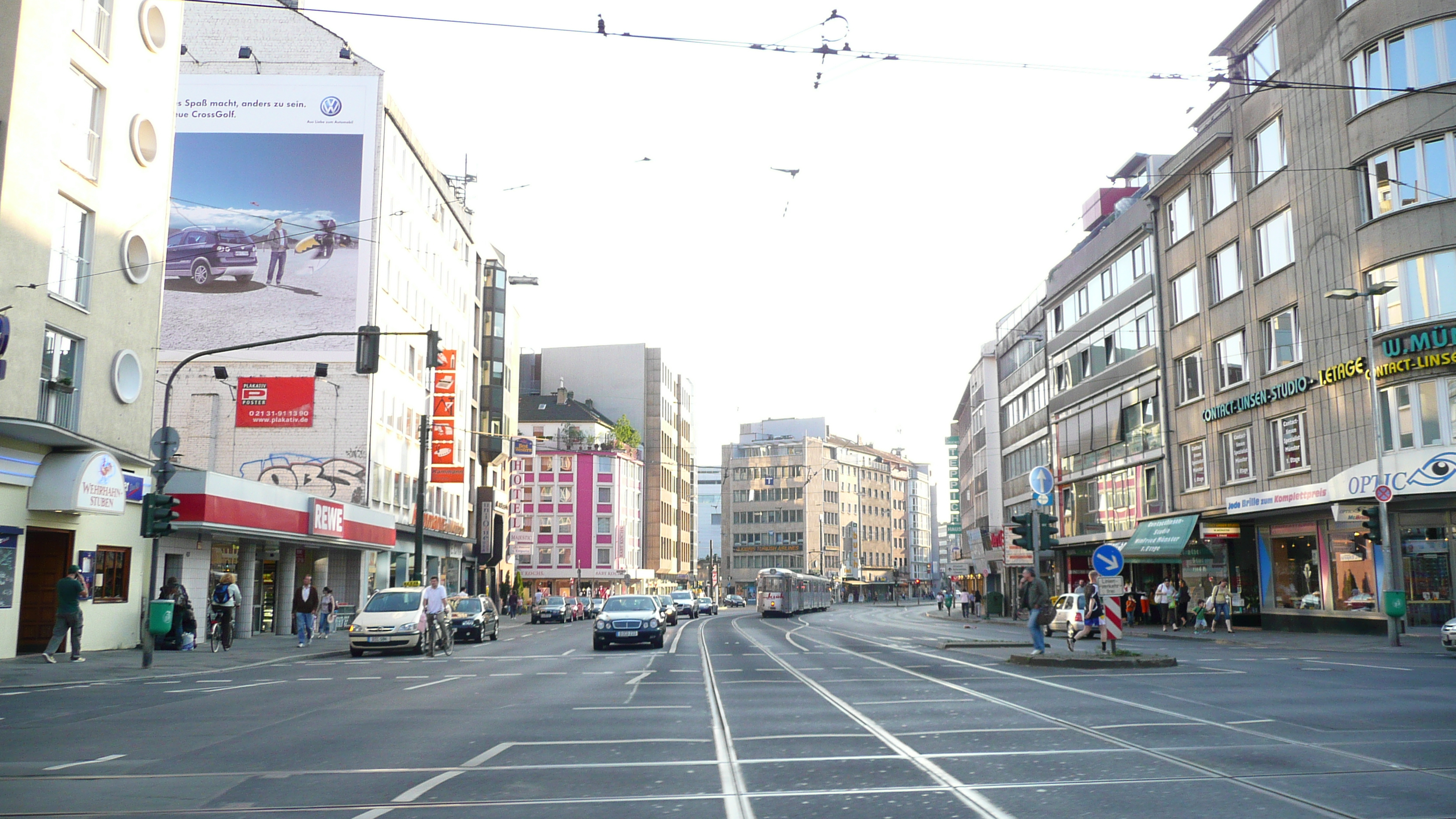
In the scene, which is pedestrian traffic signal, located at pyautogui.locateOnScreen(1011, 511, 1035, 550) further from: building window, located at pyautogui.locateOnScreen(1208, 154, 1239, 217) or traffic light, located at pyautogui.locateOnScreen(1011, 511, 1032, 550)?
building window, located at pyautogui.locateOnScreen(1208, 154, 1239, 217)

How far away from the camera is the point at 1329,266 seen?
107 feet

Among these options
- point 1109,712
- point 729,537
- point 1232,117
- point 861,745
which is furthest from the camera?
point 729,537

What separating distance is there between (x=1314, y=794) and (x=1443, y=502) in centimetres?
2614

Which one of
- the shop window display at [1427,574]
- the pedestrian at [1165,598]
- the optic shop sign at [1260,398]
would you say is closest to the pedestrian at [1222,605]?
the pedestrian at [1165,598]

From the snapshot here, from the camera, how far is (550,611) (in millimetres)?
63469

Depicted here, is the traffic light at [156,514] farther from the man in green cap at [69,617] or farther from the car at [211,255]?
the car at [211,255]

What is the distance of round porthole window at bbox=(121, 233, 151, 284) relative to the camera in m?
28.4

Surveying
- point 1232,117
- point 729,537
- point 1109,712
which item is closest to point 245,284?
point 1232,117

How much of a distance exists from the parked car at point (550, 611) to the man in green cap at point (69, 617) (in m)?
39.9

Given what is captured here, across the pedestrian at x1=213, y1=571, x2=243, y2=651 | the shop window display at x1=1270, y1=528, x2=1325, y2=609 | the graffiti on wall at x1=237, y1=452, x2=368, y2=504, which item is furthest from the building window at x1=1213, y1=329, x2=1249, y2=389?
the graffiti on wall at x1=237, y1=452, x2=368, y2=504

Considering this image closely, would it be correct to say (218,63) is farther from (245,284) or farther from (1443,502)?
(1443,502)

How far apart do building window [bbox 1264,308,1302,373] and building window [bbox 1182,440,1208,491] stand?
5712mm

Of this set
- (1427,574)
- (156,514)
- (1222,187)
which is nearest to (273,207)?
(156,514)

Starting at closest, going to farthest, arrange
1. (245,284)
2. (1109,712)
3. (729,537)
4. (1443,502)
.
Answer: (1109,712) → (1443,502) → (245,284) → (729,537)
